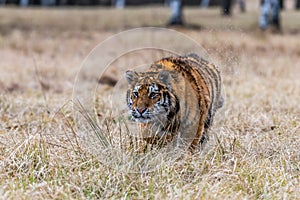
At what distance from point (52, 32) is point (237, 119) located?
38.5ft

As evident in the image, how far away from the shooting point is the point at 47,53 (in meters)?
12.7

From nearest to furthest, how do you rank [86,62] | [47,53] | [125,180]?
[125,180] < [86,62] < [47,53]

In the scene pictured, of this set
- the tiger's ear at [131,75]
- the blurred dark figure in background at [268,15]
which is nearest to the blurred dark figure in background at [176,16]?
the blurred dark figure in background at [268,15]

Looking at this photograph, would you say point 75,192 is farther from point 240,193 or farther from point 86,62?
point 86,62

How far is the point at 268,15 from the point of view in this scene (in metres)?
19.3

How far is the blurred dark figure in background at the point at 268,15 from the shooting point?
61.3 ft

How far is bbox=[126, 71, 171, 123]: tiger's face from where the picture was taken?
13.9ft

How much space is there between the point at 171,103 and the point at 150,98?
0.68 ft

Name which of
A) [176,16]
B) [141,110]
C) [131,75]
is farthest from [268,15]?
[141,110]

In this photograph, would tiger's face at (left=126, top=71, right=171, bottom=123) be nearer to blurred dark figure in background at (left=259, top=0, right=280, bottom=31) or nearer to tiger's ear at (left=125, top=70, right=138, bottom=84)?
tiger's ear at (left=125, top=70, right=138, bottom=84)

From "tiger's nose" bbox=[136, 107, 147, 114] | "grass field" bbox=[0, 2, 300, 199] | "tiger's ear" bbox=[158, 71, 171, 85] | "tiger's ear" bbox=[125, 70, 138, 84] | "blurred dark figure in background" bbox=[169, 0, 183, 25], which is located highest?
"tiger's ear" bbox=[158, 71, 171, 85]

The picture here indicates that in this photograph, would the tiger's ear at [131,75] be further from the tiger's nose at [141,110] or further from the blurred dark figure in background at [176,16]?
the blurred dark figure in background at [176,16]

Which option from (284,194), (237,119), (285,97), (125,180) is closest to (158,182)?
(125,180)

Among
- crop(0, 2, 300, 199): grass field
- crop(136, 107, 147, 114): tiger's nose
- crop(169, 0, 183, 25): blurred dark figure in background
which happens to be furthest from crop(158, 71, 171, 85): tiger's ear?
crop(169, 0, 183, 25): blurred dark figure in background
